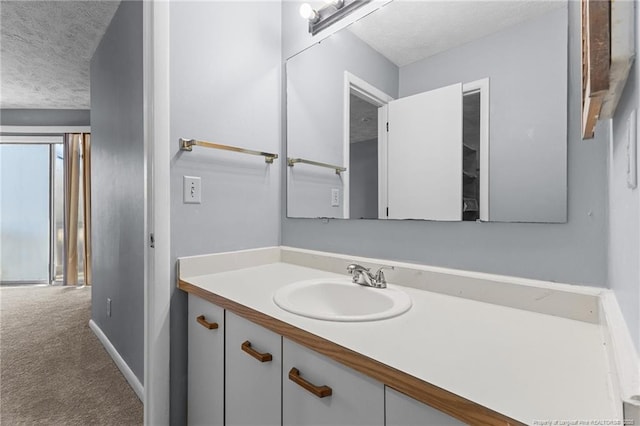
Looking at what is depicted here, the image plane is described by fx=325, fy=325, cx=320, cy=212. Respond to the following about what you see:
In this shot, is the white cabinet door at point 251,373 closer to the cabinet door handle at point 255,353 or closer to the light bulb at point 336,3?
the cabinet door handle at point 255,353

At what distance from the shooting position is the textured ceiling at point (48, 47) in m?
2.19

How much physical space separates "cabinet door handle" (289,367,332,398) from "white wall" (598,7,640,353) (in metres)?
0.55

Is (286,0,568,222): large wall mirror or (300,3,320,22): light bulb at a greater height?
(300,3,320,22): light bulb

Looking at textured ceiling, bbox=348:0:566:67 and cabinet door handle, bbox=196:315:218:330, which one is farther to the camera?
cabinet door handle, bbox=196:315:218:330

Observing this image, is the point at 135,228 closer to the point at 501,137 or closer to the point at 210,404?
the point at 210,404

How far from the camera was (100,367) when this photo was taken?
6.95 feet

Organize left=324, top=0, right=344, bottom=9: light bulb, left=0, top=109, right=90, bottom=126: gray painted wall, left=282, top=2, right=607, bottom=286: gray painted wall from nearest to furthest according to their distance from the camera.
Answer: left=282, top=2, right=607, bottom=286: gray painted wall, left=324, top=0, right=344, bottom=9: light bulb, left=0, top=109, right=90, bottom=126: gray painted wall

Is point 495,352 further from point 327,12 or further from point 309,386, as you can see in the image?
point 327,12

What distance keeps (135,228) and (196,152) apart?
72 cm

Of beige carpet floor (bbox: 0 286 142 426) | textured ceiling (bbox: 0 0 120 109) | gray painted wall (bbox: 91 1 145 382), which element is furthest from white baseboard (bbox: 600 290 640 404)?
textured ceiling (bbox: 0 0 120 109)

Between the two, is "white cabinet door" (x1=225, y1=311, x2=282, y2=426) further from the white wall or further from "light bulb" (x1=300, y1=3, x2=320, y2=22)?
"light bulb" (x1=300, y1=3, x2=320, y2=22)

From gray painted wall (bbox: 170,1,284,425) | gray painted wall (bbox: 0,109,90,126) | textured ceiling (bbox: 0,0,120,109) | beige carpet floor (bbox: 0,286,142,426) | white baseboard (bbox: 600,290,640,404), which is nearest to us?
white baseboard (bbox: 600,290,640,404)

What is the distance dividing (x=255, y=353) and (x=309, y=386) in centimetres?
24

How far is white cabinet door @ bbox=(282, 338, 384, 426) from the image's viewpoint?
0.66 meters
